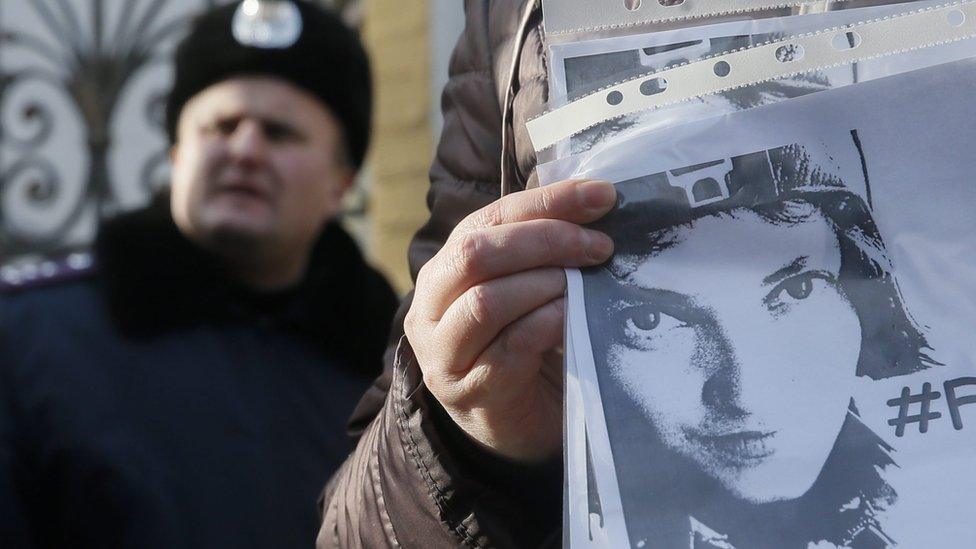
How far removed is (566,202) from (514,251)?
0.05m

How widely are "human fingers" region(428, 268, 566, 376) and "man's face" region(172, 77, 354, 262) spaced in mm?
1752

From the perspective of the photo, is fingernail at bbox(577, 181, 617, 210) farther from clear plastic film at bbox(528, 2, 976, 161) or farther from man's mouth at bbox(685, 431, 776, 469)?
man's mouth at bbox(685, 431, 776, 469)

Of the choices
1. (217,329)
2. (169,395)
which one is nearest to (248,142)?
(217,329)

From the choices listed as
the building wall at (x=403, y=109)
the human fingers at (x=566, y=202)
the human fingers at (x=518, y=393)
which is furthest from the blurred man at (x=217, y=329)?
the human fingers at (x=566, y=202)

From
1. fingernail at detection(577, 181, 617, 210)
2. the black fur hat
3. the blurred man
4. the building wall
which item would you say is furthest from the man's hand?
the building wall

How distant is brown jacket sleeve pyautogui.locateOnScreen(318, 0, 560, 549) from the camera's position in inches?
36.1

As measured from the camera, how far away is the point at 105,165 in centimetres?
375

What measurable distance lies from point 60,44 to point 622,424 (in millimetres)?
3389

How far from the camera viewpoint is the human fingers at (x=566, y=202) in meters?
0.76

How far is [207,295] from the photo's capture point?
95.6 inches

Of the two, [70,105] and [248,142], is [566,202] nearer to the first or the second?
[248,142]

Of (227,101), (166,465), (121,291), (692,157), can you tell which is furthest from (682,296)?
(227,101)

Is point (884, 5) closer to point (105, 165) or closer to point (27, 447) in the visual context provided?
point (27, 447)

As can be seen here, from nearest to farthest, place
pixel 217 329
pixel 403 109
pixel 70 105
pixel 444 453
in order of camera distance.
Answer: pixel 444 453 < pixel 217 329 < pixel 403 109 < pixel 70 105
